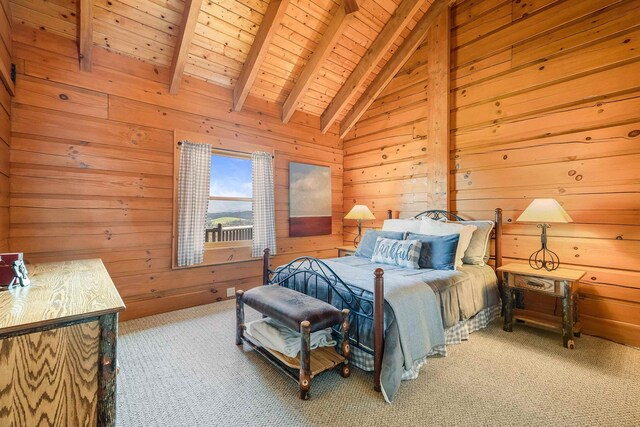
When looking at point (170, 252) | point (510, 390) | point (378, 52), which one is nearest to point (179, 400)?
point (170, 252)

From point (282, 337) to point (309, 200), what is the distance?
271 cm

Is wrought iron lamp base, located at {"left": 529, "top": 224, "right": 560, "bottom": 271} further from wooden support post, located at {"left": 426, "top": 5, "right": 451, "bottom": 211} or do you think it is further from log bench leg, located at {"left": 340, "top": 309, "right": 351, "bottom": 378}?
log bench leg, located at {"left": 340, "top": 309, "right": 351, "bottom": 378}

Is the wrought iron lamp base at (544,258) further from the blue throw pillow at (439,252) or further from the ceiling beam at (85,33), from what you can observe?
the ceiling beam at (85,33)

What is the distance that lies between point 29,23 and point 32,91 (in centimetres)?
59

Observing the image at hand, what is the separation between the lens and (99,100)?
9.73 feet

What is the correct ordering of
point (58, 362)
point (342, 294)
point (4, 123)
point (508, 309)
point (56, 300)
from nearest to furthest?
point (58, 362) → point (56, 300) → point (342, 294) → point (4, 123) → point (508, 309)

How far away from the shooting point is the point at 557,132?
288 cm

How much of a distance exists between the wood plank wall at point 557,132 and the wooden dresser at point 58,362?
357 centimetres

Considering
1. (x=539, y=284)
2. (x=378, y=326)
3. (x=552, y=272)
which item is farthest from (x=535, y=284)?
(x=378, y=326)

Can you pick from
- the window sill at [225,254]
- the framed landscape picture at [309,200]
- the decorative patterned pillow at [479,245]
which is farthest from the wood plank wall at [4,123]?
the decorative patterned pillow at [479,245]

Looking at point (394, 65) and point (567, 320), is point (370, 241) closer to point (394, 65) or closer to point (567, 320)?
point (567, 320)

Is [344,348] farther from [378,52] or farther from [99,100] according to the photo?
[378,52]

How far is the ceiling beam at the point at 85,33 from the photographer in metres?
2.45

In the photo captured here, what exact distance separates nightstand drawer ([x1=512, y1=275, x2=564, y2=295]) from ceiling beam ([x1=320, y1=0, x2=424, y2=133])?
3.09 metres
